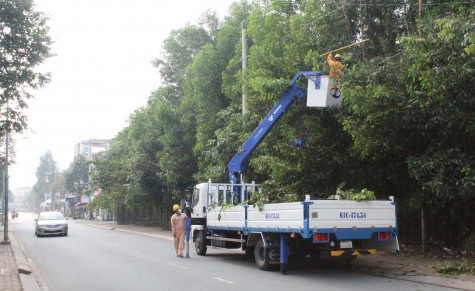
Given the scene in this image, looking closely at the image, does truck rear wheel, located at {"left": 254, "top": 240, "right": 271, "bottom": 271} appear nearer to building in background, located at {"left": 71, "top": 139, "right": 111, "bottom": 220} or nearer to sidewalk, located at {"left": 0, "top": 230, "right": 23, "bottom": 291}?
sidewalk, located at {"left": 0, "top": 230, "right": 23, "bottom": 291}

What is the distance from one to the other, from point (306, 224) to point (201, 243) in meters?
7.00

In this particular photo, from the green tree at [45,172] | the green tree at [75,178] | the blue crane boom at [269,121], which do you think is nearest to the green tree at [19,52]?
the blue crane boom at [269,121]

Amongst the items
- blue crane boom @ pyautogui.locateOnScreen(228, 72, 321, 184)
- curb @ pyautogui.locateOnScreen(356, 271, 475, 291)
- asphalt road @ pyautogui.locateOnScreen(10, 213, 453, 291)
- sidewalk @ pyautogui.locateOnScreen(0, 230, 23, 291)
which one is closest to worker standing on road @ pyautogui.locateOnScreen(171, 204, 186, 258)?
asphalt road @ pyautogui.locateOnScreen(10, 213, 453, 291)

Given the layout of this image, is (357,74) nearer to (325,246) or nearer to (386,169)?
(386,169)

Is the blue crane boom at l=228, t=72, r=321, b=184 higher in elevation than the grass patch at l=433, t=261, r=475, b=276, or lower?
higher

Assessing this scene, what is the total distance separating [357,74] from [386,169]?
11.0 feet

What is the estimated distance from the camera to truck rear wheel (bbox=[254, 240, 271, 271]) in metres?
11.7

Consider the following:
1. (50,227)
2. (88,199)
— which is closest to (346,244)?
(50,227)

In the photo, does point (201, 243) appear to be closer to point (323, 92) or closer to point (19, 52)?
point (323, 92)

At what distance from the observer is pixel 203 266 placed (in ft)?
43.1

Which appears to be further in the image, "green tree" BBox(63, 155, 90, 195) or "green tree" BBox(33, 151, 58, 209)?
"green tree" BBox(33, 151, 58, 209)

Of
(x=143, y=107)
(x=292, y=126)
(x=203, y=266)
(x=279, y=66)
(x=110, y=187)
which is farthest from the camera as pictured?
(x=110, y=187)

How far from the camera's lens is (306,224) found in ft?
32.8

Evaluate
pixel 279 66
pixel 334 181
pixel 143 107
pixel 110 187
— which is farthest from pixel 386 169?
pixel 110 187
